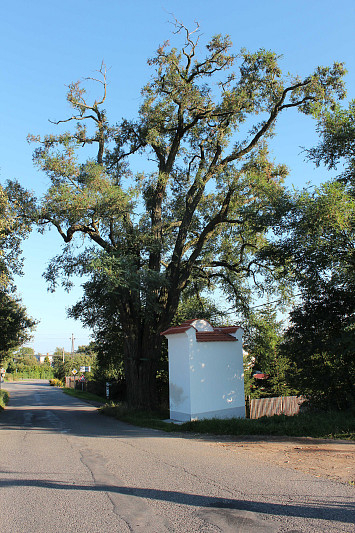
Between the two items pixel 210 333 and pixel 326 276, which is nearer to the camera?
pixel 326 276

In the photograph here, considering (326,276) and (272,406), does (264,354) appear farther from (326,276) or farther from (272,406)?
(326,276)

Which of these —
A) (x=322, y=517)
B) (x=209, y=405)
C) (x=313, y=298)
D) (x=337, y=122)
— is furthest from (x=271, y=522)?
(x=337, y=122)

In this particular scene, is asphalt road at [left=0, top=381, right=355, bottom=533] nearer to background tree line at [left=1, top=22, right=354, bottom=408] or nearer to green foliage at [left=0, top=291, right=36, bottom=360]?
background tree line at [left=1, top=22, right=354, bottom=408]

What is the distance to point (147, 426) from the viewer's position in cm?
1430

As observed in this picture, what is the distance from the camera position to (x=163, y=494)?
17.8 ft

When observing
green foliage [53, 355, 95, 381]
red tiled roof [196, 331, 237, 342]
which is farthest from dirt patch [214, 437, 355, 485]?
green foliage [53, 355, 95, 381]

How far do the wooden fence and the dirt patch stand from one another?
26.9ft

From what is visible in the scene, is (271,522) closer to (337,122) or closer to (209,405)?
(209,405)

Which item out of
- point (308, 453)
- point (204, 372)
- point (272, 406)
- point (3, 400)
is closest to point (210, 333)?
point (204, 372)

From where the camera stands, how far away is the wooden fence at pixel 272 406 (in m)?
18.0

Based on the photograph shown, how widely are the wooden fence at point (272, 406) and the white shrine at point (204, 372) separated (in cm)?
345

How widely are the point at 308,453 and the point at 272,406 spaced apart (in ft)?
37.9

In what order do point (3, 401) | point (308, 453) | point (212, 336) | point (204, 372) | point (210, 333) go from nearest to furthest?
point (308, 453) → point (204, 372) → point (212, 336) → point (210, 333) → point (3, 401)

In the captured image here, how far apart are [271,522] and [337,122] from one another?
36.1 feet
